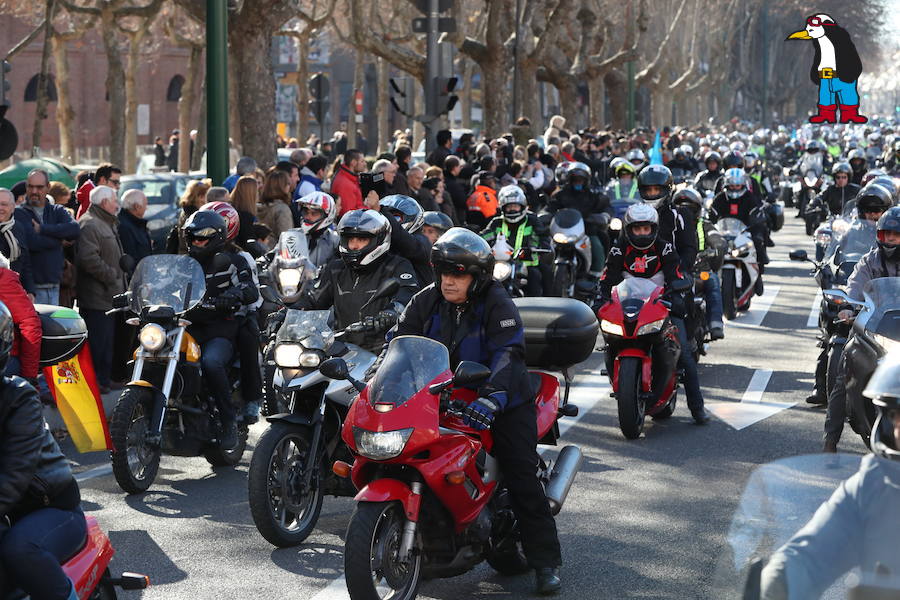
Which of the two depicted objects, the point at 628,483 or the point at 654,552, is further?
the point at 628,483

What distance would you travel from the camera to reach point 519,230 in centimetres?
1672

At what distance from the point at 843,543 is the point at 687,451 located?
6737mm

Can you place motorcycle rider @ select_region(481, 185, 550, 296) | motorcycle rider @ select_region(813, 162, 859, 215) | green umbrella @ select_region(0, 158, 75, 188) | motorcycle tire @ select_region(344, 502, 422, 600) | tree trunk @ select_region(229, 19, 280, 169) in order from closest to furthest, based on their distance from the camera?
motorcycle tire @ select_region(344, 502, 422, 600), motorcycle rider @ select_region(481, 185, 550, 296), green umbrella @ select_region(0, 158, 75, 188), tree trunk @ select_region(229, 19, 280, 169), motorcycle rider @ select_region(813, 162, 859, 215)

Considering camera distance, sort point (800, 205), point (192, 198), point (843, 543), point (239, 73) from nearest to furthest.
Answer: point (843, 543) < point (192, 198) < point (239, 73) < point (800, 205)

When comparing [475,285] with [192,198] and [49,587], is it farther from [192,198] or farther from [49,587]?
[192,198]

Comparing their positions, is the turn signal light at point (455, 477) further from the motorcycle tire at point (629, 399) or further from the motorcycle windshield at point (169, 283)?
the motorcycle tire at point (629, 399)

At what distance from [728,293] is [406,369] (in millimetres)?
11462

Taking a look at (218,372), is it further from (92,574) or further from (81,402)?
(92,574)

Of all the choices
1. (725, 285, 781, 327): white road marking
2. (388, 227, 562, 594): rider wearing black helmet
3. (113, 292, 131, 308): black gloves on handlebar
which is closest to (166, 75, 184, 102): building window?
(725, 285, 781, 327): white road marking

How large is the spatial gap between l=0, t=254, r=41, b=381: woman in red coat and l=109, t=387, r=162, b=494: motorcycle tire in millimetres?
508

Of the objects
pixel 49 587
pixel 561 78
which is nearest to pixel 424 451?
pixel 49 587

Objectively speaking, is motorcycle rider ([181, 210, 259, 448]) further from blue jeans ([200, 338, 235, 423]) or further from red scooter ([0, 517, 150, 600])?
red scooter ([0, 517, 150, 600])

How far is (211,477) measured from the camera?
9.41 m

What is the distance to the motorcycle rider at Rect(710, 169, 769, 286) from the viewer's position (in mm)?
17922
